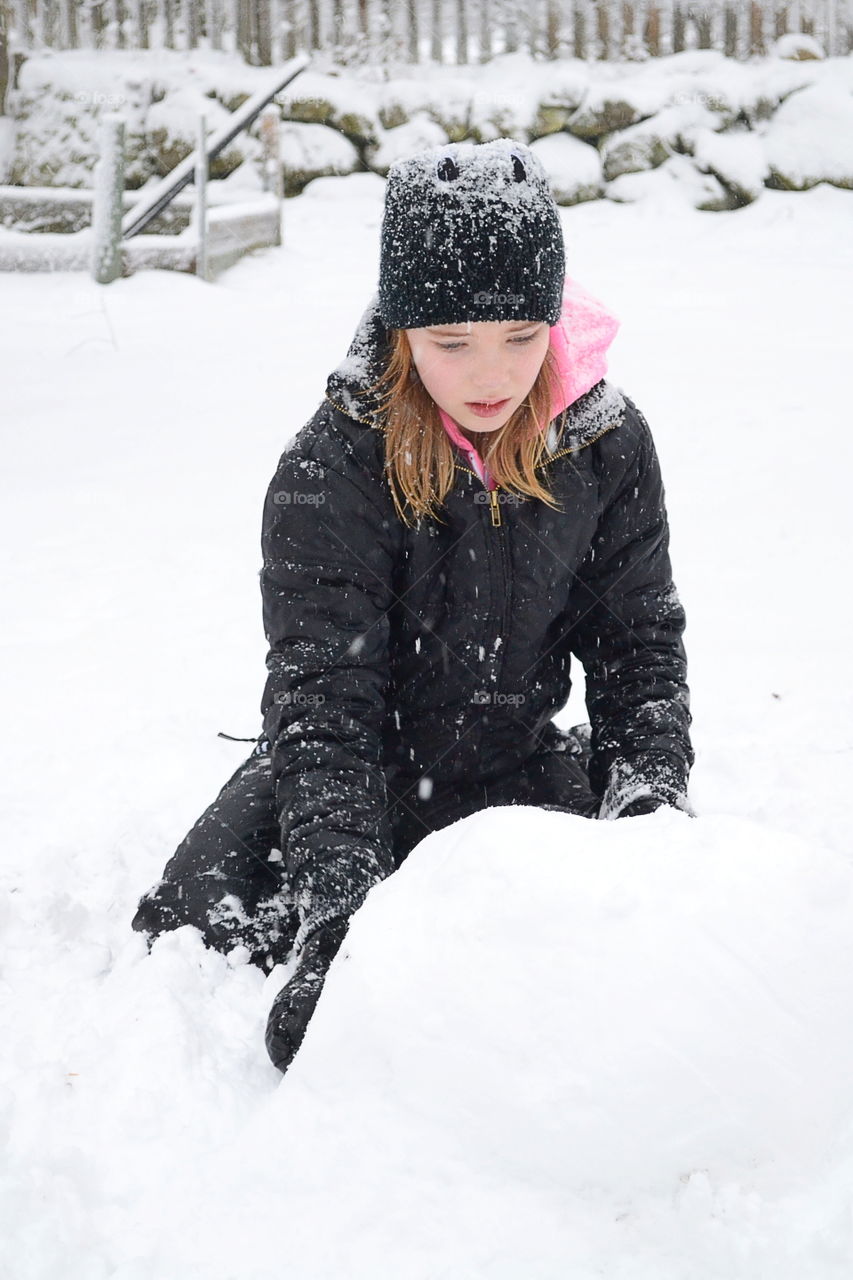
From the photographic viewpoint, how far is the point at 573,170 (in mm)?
10445

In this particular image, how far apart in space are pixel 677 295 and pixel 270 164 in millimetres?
3674

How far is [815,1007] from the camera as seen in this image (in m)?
1.23

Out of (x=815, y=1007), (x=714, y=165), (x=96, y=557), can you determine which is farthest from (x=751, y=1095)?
(x=714, y=165)

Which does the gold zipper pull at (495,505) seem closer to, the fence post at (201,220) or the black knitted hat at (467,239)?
the black knitted hat at (467,239)

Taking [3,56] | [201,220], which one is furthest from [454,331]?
[3,56]

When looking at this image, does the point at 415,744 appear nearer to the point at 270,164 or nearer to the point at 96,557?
the point at 96,557

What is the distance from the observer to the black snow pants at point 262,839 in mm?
1965

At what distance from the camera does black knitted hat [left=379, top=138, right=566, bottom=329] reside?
5.76 feet

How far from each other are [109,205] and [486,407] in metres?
6.12

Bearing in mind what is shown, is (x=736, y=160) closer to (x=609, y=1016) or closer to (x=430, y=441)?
(x=430, y=441)

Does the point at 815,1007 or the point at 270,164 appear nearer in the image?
the point at 815,1007

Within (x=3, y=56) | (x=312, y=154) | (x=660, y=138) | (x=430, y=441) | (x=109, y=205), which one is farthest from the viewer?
(x=3, y=56)

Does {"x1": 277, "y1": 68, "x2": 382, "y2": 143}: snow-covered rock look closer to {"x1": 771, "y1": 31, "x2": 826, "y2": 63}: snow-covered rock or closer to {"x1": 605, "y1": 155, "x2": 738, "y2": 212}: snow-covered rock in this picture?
{"x1": 605, "y1": 155, "x2": 738, "y2": 212}: snow-covered rock

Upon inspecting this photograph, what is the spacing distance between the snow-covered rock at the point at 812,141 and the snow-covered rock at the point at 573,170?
1.46 meters
